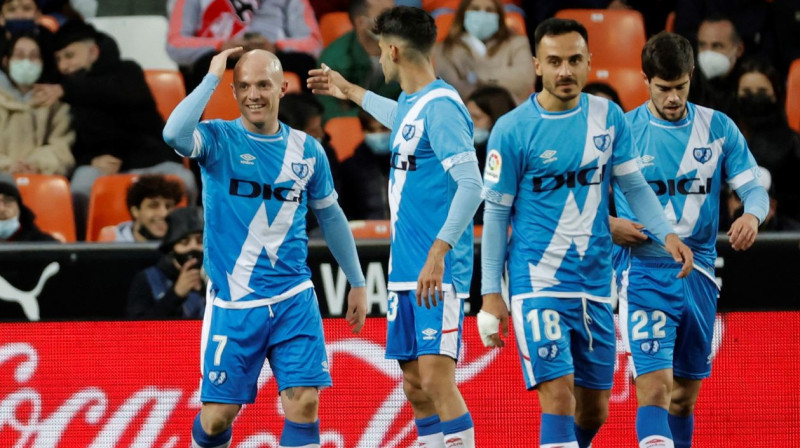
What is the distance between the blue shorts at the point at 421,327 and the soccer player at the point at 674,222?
2.75 feet

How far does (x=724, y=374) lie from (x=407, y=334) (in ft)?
6.35

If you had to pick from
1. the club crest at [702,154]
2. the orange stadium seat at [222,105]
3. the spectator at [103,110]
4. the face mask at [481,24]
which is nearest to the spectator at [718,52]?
the face mask at [481,24]

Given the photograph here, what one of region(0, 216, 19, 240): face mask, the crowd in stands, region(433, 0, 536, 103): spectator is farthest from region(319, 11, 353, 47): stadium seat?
region(0, 216, 19, 240): face mask

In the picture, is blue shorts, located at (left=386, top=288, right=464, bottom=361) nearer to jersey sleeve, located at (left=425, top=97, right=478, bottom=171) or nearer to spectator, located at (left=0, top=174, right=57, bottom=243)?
jersey sleeve, located at (left=425, top=97, right=478, bottom=171)

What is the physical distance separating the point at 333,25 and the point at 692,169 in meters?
4.73

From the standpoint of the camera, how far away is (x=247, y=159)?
5.21m

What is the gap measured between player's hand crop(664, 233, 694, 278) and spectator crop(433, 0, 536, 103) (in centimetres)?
403

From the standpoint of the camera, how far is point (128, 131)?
28.3 feet

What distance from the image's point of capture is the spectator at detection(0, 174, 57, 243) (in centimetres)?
752

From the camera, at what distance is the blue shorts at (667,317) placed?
214 inches

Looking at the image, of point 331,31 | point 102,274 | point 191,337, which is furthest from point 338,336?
point 331,31

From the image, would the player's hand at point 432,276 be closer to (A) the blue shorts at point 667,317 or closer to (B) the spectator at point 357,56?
(A) the blue shorts at point 667,317

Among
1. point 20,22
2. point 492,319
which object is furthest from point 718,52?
point 20,22

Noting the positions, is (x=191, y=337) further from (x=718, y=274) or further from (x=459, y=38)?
(x=459, y=38)
